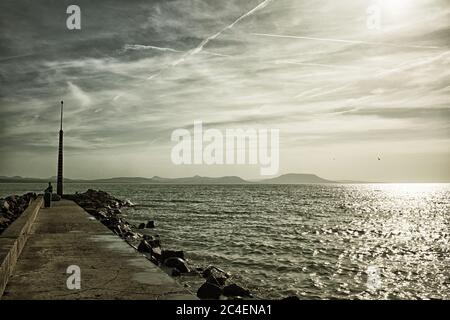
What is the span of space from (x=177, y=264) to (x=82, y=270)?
4585mm

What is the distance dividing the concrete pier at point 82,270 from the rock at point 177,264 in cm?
189

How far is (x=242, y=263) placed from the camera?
13453 mm

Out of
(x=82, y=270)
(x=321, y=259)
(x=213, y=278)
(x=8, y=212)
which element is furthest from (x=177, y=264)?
(x=8, y=212)

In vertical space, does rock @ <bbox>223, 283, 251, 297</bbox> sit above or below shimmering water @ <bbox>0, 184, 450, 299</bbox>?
above

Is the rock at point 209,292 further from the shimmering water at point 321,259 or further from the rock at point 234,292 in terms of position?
the shimmering water at point 321,259

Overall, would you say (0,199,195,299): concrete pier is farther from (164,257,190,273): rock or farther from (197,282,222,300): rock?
(164,257,190,273): rock

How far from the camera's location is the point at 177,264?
10.7 m

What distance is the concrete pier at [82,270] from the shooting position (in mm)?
5152

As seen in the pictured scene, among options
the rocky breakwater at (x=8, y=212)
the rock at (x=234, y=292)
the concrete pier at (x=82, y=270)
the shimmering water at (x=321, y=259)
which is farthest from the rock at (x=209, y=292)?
the rocky breakwater at (x=8, y=212)

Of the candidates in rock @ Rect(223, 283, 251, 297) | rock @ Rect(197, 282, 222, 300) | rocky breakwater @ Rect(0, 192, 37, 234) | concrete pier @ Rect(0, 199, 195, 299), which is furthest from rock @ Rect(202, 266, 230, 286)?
rocky breakwater @ Rect(0, 192, 37, 234)

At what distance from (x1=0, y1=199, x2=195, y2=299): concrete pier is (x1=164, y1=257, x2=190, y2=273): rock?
1.89 m

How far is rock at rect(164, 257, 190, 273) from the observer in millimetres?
10555

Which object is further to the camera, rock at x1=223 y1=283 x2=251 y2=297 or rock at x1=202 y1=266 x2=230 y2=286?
rock at x1=202 y1=266 x2=230 y2=286
